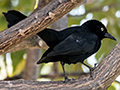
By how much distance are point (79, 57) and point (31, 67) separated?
271cm

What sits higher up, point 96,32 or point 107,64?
point 96,32

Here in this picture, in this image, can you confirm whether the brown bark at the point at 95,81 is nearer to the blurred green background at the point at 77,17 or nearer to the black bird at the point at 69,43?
the black bird at the point at 69,43

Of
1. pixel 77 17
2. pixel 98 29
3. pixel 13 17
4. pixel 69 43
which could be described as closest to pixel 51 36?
pixel 69 43

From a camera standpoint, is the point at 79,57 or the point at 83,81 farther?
the point at 79,57

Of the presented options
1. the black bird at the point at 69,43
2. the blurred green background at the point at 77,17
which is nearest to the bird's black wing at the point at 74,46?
the black bird at the point at 69,43

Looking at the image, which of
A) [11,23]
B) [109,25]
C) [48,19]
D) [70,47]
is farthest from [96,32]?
[109,25]

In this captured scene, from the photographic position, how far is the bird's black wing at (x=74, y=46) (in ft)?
12.2

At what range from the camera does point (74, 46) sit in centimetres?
387

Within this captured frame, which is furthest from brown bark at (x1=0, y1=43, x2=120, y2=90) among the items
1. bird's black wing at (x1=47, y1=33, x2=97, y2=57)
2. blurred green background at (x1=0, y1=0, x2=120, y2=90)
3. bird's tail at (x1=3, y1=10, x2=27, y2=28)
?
blurred green background at (x1=0, y1=0, x2=120, y2=90)

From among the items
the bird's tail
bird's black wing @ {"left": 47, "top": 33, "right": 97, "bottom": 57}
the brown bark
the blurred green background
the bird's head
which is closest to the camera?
the brown bark

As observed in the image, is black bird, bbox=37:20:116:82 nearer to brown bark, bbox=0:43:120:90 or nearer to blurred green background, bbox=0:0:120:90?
brown bark, bbox=0:43:120:90

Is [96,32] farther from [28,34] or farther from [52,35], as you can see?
[28,34]

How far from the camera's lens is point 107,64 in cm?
377

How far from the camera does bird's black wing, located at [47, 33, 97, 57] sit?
3728mm
